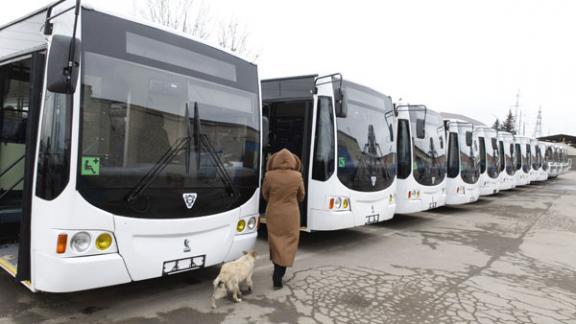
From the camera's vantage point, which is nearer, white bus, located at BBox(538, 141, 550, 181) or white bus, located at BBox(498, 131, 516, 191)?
white bus, located at BBox(498, 131, 516, 191)

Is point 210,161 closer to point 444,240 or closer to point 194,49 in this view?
point 194,49

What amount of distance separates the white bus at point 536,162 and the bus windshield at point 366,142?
2227 centimetres

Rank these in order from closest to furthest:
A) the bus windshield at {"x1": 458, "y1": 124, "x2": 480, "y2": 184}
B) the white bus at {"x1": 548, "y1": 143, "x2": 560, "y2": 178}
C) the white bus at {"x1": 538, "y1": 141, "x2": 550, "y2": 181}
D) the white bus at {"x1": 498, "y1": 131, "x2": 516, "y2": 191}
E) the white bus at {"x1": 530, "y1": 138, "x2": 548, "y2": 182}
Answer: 1. the bus windshield at {"x1": 458, "y1": 124, "x2": 480, "y2": 184}
2. the white bus at {"x1": 498, "y1": 131, "x2": 516, "y2": 191}
3. the white bus at {"x1": 530, "y1": 138, "x2": 548, "y2": 182}
4. the white bus at {"x1": 538, "y1": 141, "x2": 550, "y2": 181}
5. the white bus at {"x1": 548, "y1": 143, "x2": 560, "y2": 178}

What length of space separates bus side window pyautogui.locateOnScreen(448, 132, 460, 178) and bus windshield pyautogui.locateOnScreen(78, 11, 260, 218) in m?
9.17

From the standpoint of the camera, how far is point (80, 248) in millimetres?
3484

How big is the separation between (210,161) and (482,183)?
548 inches

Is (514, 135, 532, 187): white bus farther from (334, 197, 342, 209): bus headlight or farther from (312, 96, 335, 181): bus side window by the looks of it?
(312, 96, 335, 181): bus side window

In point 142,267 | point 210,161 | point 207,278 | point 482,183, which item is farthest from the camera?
point 482,183

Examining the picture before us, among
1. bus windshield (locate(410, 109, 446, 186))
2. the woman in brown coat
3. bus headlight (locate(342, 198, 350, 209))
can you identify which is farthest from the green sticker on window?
bus windshield (locate(410, 109, 446, 186))

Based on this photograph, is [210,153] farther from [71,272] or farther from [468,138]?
[468,138]

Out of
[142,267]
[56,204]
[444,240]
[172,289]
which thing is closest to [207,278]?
[172,289]

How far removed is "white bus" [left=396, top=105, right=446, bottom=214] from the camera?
9.66m

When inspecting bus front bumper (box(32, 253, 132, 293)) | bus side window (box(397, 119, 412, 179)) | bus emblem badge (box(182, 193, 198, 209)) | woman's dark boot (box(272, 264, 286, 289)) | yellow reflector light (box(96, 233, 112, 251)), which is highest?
bus side window (box(397, 119, 412, 179))

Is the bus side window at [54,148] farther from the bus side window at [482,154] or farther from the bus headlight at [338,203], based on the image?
the bus side window at [482,154]
